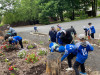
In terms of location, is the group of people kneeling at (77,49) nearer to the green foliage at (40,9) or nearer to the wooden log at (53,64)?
the wooden log at (53,64)

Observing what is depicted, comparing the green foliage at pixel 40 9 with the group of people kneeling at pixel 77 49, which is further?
A: the green foliage at pixel 40 9

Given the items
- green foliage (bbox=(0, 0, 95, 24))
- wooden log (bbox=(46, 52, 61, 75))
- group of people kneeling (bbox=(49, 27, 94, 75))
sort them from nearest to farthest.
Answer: group of people kneeling (bbox=(49, 27, 94, 75)) → wooden log (bbox=(46, 52, 61, 75)) → green foliage (bbox=(0, 0, 95, 24))

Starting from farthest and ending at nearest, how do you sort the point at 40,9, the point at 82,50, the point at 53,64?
the point at 40,9, the point at 53,64, the point at 82,50

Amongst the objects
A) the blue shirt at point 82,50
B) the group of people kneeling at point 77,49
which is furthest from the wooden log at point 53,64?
the blue shirt at point 82,50

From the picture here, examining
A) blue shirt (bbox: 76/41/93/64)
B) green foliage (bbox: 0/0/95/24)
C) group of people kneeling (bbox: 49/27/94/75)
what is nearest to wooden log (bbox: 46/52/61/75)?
group of people kneeling (bbox: 49/27/94/75)

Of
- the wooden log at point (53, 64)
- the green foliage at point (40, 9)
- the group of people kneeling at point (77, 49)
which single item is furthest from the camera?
the green foliage at point (40, 9)

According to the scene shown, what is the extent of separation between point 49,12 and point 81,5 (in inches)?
423

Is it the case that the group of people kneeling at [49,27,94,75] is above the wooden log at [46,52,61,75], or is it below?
above

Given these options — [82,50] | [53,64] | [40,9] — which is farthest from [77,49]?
[40,9]

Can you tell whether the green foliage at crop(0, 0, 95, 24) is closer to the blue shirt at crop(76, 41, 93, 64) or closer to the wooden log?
the wooden log

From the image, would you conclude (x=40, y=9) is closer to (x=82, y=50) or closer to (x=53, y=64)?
(x=53, y=64)

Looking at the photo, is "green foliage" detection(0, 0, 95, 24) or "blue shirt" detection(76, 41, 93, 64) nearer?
"blue shirt" detection(76, 41, 93, 64)

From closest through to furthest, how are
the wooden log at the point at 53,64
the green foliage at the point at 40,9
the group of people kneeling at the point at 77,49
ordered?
the group of people kneeling at the point at 77,49 < the wooden log at the point at 53,64 < the green foliage at the point at 40,9

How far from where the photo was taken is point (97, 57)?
5398mm
